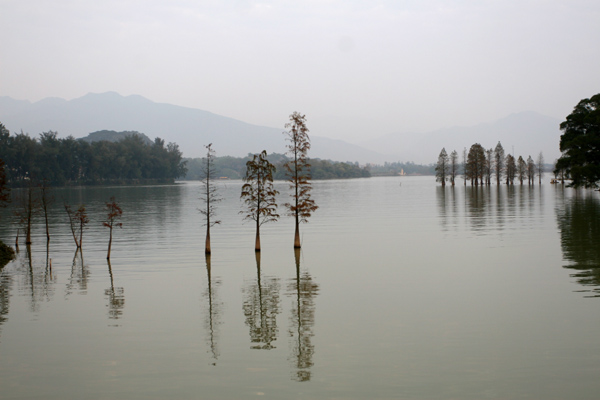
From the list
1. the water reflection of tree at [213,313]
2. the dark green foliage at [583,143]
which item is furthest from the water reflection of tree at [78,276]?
the dark green foliage at [583,143]

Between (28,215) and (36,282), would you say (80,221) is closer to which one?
(28,215)

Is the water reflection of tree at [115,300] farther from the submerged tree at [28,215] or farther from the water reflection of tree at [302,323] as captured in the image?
the submerged tree at [28,215]

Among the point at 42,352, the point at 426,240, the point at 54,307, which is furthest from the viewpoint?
the point at 426,240

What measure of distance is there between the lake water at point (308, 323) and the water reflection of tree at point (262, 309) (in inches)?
4.2

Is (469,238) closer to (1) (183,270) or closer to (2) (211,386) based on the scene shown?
(1) (183,270)

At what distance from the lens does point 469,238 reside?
4803 centimetres

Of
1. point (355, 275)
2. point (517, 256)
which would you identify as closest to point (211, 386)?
point (355, 275)

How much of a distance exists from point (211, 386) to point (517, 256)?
90.5ft

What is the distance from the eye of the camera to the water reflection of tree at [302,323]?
16.5m

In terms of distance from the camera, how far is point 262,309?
23.8m

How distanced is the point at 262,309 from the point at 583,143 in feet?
260

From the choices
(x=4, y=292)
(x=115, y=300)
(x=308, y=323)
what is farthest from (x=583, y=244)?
(x=4, y=292)

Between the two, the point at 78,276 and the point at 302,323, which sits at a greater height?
the point at 78,276

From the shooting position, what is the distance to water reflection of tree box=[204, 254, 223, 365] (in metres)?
18.6
